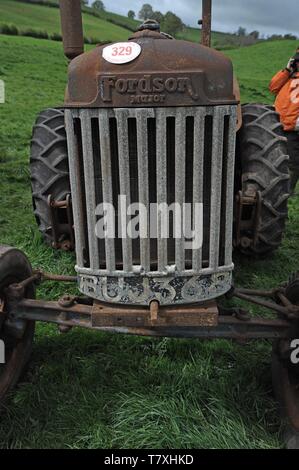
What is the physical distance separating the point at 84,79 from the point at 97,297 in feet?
3.09

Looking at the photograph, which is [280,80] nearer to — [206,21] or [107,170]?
[206,21]

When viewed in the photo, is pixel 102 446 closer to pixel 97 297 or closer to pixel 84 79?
pixel 97 297

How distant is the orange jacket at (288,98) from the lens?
15.2ft

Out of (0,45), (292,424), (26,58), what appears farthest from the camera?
(0,45)

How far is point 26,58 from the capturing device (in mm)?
17641

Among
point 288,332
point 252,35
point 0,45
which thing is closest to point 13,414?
point 288,332

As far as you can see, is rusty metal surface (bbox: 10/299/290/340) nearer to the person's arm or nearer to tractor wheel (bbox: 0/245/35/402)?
tractor wheel (bbox: 0/245/35/402)

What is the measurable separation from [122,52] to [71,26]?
2.43ft

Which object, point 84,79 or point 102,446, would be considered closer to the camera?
point 84,79

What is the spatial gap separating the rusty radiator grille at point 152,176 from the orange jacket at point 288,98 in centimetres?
275

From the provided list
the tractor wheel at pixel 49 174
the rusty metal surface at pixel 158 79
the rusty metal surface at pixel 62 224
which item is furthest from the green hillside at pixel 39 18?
the rusty metal surface at pixel 158 79

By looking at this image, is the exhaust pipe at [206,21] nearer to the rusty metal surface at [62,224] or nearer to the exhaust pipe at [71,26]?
the exhaust pipe at [71,26]

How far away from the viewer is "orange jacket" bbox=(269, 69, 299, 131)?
4.64 metres

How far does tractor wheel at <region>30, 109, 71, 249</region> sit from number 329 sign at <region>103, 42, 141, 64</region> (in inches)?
51.5
